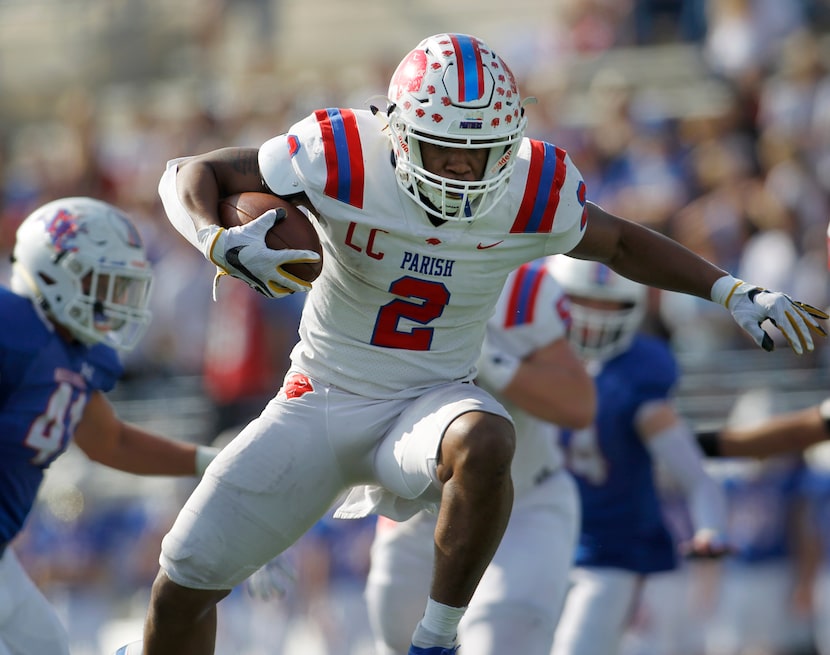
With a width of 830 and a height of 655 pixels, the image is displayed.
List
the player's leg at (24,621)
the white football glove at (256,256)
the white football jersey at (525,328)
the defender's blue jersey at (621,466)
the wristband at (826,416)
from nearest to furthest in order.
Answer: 1. the white football glove at (256,256)
2. the player's leg at (24,621)
3. the white football jersey at (525,328)
4. the wristband at (826,416)
5. the defender's blue jersey at (621,466)

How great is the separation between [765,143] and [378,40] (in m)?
6.57

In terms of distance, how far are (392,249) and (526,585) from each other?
134 centimetres

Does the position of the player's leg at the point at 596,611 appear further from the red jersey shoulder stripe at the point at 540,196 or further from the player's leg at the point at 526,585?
the red jersey shoulder stripe at the point at 540,196

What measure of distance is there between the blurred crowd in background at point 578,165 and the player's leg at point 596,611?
1.98 metres

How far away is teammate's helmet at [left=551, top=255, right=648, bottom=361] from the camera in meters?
5.49

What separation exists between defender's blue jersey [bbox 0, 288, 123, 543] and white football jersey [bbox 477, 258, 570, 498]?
1374 millimetres

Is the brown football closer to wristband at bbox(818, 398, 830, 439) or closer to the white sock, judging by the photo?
the white sock

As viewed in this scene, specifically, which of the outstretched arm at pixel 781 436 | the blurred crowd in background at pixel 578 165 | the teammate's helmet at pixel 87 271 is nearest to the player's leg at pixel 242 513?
the teammate's helmet at pixel 87 271

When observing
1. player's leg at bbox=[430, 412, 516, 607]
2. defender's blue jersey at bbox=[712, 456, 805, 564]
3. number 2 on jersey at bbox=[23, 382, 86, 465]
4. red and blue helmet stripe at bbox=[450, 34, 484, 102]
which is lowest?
defender's blue jersey at bbox=[712, 456, 805, 564]

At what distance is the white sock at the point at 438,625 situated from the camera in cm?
343

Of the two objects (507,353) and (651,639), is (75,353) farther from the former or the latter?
(651,639)

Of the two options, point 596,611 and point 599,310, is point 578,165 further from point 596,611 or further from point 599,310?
point 596,611

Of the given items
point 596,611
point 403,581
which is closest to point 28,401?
point 403,581

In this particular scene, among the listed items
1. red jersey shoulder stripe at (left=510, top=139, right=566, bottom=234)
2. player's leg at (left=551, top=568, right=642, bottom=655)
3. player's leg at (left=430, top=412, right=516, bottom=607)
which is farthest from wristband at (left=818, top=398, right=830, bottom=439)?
player's leg at (left=430, top=412, right=516, bottom=607)
